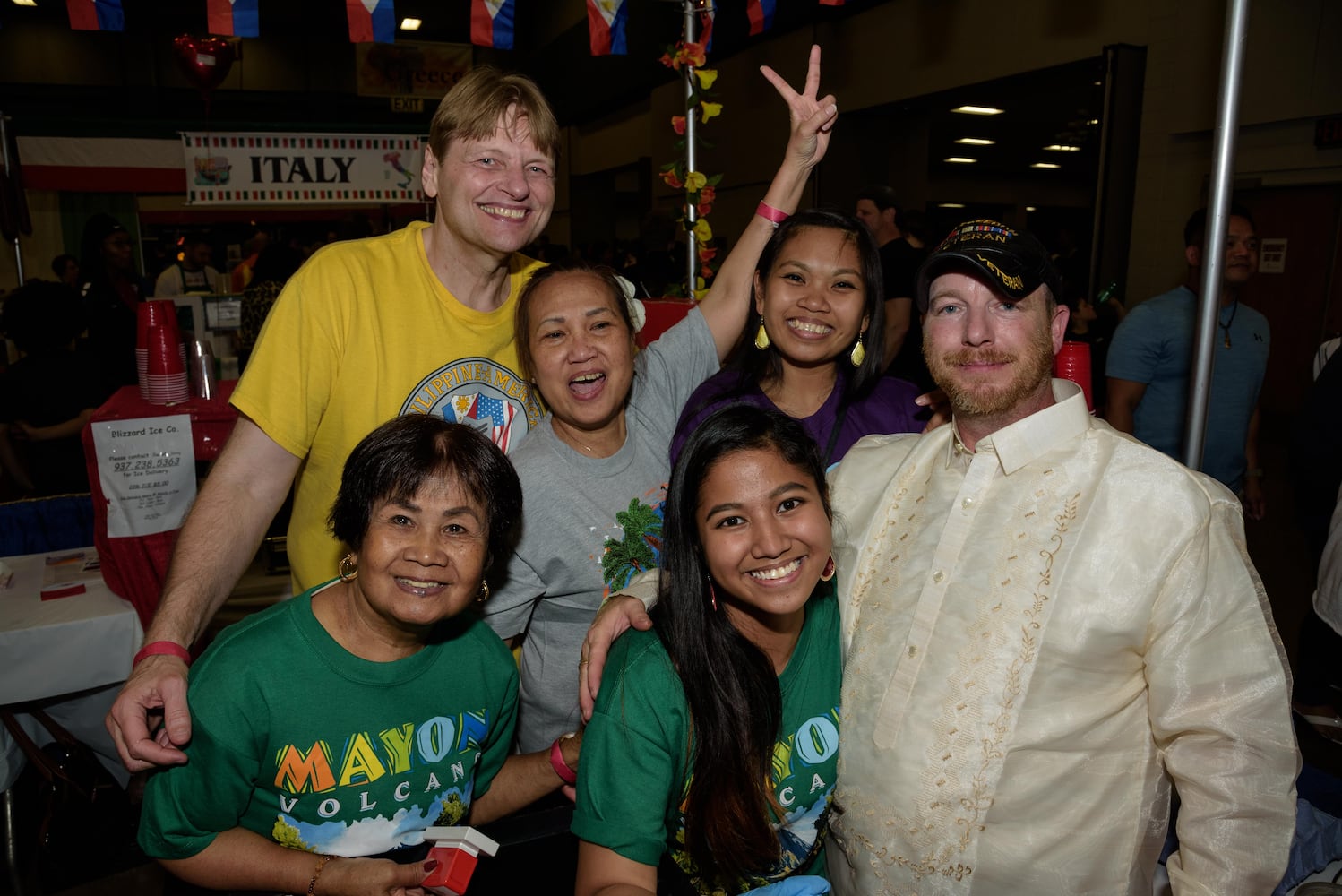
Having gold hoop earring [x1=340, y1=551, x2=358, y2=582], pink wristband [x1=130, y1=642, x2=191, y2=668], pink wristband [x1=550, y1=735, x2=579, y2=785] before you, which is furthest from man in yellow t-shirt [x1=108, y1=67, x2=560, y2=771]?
pink wristband [x1=550, y1=735, x2=579, y2=785]

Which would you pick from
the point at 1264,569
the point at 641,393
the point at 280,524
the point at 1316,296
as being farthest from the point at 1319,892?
the point at 1316,296

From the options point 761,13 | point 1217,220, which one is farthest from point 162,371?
point 1217,220

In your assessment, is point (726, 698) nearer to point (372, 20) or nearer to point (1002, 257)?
point (1002, 257)

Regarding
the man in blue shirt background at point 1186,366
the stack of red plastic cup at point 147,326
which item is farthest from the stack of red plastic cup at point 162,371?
the man in blue shirt background at point 1186,366

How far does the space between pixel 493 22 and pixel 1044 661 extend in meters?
3.84

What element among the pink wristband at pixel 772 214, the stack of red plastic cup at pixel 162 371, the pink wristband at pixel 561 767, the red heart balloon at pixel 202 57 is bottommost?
the pink wristband at pixel 561 767

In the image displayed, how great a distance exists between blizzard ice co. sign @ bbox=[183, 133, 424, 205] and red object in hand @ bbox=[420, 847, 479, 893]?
7.40 meters

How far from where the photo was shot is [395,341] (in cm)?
206

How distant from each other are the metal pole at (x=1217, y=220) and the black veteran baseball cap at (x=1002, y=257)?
1.44ft

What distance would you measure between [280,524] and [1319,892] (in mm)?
5927

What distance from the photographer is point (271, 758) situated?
157 centimetres

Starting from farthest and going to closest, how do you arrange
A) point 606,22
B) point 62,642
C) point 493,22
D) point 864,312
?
point 493,22
point 606,22
point 62,642
point 864,312

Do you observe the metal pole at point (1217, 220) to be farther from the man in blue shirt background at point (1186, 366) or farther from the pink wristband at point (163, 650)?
the man in blue shirt background at point (1186, 366)

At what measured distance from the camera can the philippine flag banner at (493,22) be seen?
405cm
